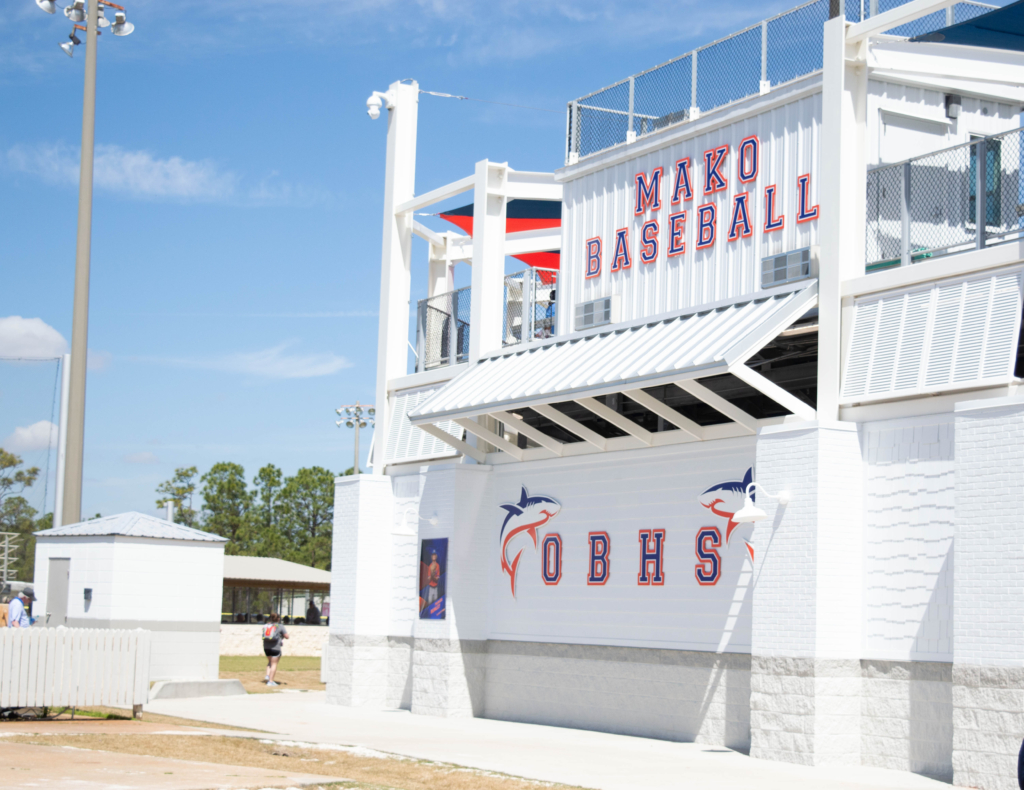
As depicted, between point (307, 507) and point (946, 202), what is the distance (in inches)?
2840

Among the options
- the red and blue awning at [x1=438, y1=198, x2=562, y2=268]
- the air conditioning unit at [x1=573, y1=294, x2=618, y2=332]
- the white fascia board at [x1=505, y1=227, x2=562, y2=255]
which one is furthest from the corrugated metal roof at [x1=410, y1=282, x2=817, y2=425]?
the red and blue awning at [x1=438, y1=198, x2=562, y2=268]

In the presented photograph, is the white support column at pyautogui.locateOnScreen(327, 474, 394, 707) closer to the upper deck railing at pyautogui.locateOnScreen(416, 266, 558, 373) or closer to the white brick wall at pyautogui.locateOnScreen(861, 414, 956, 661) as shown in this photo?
the upper deck railing at pyautogui.locateOnScreen(416, 266, 558, 373)

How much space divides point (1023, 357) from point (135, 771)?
10493mm

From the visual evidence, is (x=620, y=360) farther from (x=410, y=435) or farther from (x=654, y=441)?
(x=410, y=435)

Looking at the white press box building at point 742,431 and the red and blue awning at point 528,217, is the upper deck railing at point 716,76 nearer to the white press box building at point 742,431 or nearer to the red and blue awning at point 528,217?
the white press box building at point 742,431

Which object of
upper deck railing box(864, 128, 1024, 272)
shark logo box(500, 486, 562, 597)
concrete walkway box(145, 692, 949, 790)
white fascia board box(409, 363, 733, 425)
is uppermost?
upper deck railing box(864, 128, 1024, 272)

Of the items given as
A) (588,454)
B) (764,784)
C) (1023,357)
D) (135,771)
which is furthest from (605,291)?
(135,771)

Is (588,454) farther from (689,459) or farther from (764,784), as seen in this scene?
(764,784)

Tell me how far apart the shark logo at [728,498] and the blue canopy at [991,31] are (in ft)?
19.1

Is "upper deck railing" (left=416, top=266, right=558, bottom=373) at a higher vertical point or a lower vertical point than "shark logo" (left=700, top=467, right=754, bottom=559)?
higher

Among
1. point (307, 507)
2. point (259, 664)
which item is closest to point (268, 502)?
point (307, 507)

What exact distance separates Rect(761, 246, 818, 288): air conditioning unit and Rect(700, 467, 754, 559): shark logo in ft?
8.33

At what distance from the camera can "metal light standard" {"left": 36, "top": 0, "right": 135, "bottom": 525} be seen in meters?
23.3

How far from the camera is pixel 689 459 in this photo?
17578mm
